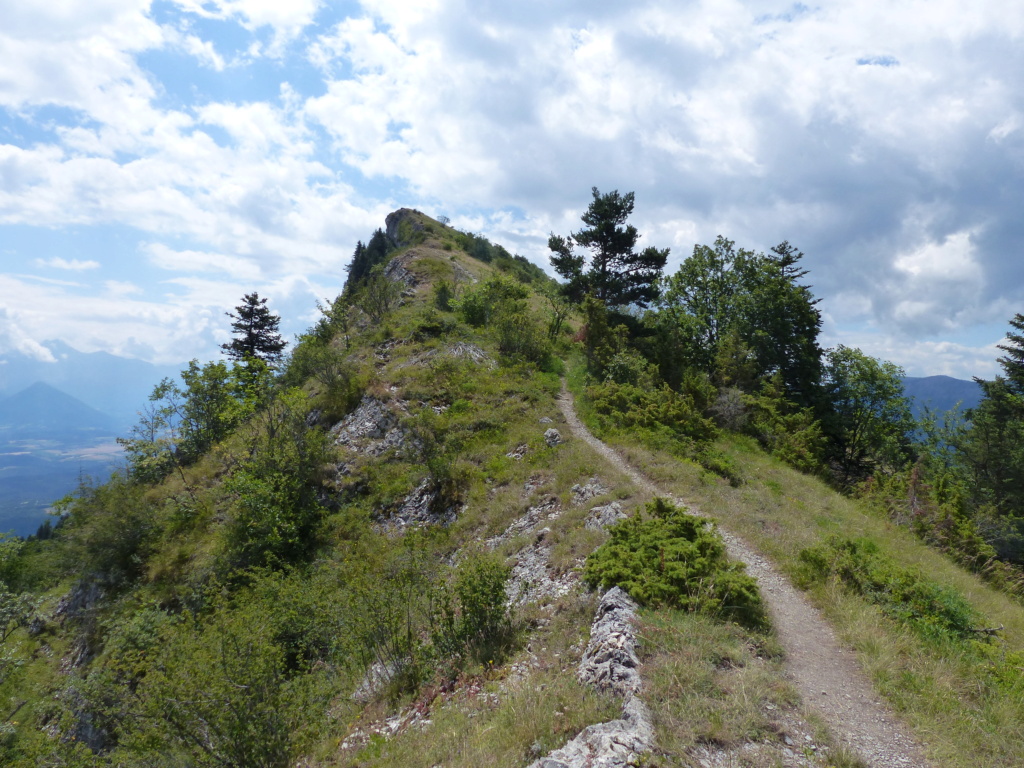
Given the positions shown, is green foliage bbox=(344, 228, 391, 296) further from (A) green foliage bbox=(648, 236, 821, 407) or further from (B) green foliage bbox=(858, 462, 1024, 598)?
(B) green foliage bbox=(858, 462, 1024, 598)

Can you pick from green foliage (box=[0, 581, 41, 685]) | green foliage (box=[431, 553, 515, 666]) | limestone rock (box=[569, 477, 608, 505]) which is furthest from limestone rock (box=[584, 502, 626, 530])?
green foliage (box=[0, 581, 41, 685])

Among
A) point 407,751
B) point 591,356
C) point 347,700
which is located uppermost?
point 591,356

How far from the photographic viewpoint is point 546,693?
6.22 metres

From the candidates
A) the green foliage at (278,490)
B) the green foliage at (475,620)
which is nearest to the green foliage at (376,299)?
the green foliage at (278,490)

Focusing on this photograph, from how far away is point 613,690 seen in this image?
19.7 ft

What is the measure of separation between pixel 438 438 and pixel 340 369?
8693 millimetres

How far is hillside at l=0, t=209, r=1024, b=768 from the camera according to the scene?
5848mm

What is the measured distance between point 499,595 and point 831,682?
5225 mm

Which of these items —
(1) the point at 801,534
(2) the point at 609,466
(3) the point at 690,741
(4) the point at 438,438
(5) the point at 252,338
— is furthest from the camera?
(5) the point at 252,338

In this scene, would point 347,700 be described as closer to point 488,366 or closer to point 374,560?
point 374,560

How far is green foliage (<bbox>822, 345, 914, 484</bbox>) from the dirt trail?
23.0 m

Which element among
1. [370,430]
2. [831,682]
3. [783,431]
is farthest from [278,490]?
[783,431]

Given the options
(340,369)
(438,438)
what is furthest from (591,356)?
(340,369)

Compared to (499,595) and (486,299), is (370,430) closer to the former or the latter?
(486,299)
